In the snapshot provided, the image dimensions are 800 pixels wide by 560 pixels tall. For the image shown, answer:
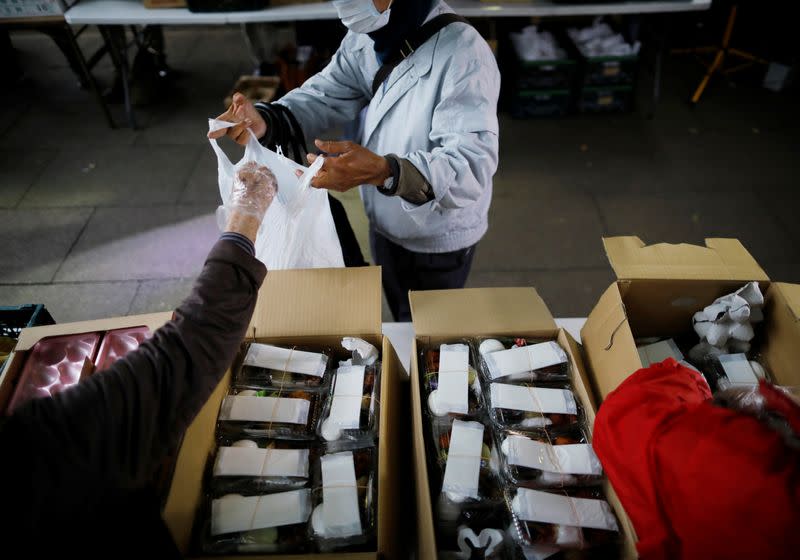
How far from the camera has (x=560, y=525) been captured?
895 mm

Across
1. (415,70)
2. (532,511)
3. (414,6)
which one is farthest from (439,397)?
(414,6)

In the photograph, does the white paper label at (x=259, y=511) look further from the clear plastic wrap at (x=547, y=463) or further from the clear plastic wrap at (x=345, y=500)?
the clear plastic wrap at (x=547, y=463)

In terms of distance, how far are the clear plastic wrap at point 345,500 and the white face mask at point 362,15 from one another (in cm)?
102

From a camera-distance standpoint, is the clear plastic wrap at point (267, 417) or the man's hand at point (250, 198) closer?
the man's hand at point (250, 198)

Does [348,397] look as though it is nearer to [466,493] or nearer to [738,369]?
[466,493]

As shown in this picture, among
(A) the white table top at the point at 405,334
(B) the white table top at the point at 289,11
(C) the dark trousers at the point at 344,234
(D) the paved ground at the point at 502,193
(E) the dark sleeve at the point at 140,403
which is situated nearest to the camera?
(E) the dark sleeve at the point at 140,403

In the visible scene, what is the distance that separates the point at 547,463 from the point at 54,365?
3.80 ft

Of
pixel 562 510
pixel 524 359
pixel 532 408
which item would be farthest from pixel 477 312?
pixel 562 510

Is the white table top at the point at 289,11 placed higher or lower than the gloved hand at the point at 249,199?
lower

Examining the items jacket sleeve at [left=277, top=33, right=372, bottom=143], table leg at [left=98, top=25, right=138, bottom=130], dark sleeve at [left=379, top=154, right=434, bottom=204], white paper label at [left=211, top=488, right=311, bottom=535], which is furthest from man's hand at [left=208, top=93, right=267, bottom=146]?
table leg at [left=98, top=25, right=138, bottom=130]

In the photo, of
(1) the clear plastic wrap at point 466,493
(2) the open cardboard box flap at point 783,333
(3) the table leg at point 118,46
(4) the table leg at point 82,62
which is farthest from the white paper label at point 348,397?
(4) the table leg at point 82,62

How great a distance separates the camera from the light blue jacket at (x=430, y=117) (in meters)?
1.11

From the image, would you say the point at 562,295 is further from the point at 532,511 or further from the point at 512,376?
the point at 532,511

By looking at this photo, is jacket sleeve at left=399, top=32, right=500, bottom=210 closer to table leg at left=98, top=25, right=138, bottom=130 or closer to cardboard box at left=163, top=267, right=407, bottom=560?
cardboard box at left=163, top=267, right=407, bottom=560
